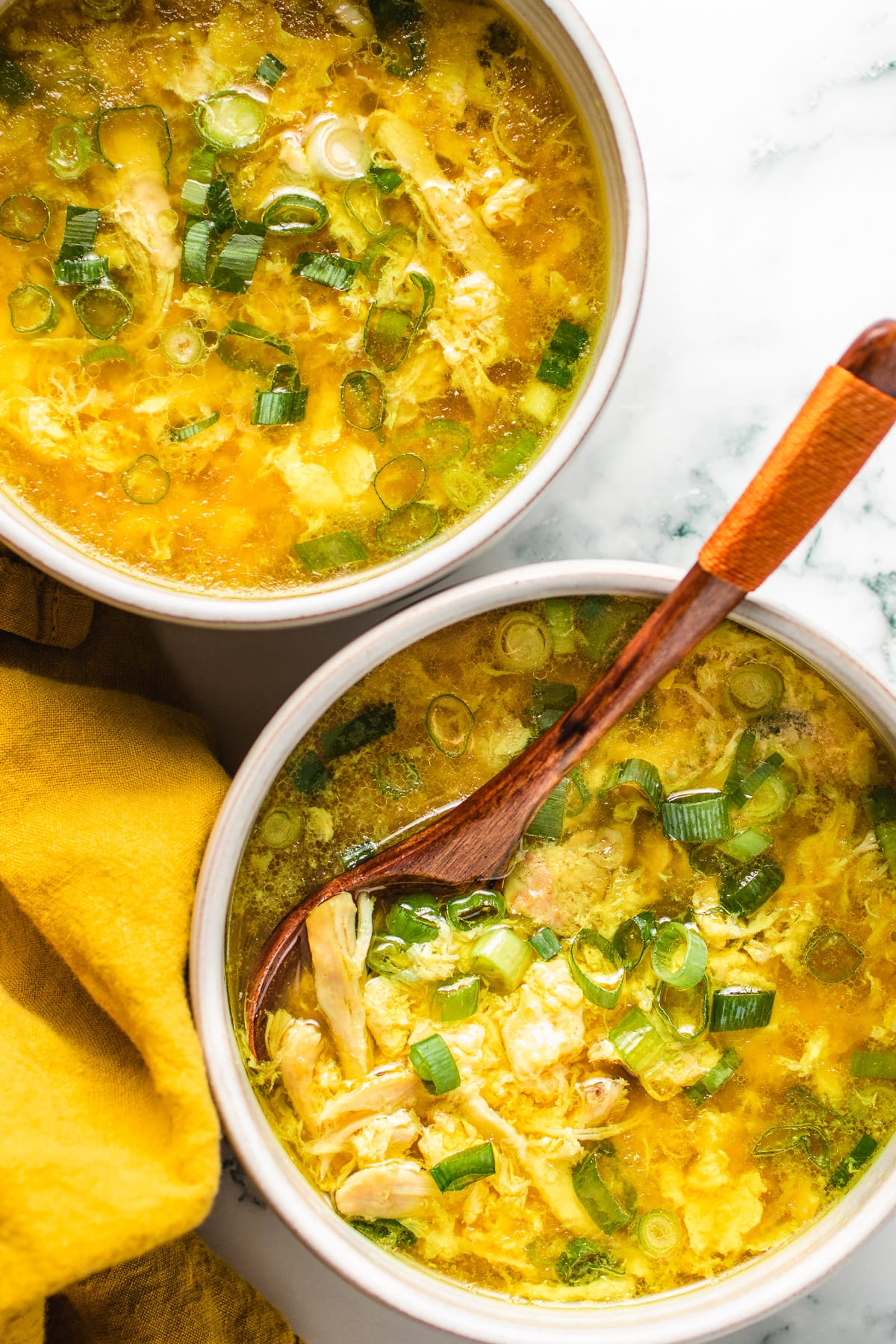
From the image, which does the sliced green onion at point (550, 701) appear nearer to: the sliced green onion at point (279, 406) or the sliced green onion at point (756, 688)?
the sliced green onion at point (756, 688)

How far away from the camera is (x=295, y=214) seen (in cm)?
183

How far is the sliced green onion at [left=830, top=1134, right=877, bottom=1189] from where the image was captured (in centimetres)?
193

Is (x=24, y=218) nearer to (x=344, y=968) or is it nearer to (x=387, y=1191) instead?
(x=344, y=968)

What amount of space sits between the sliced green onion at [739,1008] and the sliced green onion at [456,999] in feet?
1.30

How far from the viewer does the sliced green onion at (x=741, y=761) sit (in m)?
1.90

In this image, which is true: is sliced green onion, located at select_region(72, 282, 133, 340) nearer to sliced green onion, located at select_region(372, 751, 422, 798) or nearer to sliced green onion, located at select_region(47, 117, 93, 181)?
sliced green onion, located at select_region(47, 117, 93, 181)

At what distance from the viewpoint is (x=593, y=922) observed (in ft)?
6.39

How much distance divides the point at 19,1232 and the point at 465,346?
1480mm

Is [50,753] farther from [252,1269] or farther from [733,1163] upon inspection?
[733,1163]

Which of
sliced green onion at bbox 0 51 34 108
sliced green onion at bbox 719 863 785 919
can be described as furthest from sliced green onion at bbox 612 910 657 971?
sliced green onion at bbox 0 51 34 108

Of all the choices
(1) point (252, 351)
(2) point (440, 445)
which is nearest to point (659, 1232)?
(2) point (440, 445)

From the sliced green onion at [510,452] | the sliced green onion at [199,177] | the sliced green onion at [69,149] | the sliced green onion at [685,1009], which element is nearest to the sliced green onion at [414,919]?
the sliced green onion at [685,1009]

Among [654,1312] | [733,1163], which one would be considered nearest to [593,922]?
[733,1163]

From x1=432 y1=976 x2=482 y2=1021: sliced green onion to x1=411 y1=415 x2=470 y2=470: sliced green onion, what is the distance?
2.80 ft
